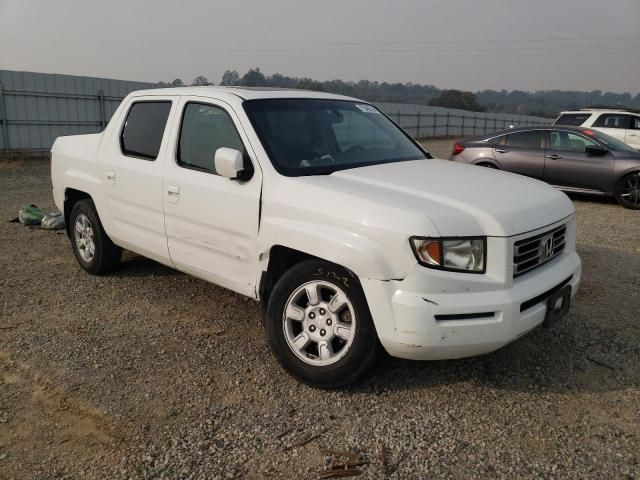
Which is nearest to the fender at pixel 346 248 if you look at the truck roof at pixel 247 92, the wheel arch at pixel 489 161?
the truck roof at pixel 247 92

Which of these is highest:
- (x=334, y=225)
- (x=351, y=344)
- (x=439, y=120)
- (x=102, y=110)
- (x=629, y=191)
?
(x=439, y=120)

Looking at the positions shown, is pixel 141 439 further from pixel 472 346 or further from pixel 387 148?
pixel 387 148

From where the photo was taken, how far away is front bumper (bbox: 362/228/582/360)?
288 centimetres

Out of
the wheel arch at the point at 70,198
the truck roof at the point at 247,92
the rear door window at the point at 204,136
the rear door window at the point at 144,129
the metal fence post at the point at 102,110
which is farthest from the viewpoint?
the metal fence post at the point at 102,110

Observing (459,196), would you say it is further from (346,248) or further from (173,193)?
(173,193)

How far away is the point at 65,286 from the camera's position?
5.20 meters

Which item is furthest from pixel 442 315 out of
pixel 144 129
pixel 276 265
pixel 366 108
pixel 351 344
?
pixel 144 129

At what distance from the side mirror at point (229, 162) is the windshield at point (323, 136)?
22 centimetres

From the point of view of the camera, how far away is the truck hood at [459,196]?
2.97 meters

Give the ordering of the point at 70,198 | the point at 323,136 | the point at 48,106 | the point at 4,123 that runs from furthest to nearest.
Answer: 1. the point at 48,106
2. the point at 4,123
3. the point at 70,198
4. the point at 323,136

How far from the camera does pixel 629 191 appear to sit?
398 inches

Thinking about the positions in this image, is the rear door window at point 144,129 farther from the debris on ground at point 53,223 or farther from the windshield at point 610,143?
the windshield at point 610,143

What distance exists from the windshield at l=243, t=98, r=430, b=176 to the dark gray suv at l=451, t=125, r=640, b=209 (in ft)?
22.7

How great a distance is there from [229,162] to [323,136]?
89 centimetres
